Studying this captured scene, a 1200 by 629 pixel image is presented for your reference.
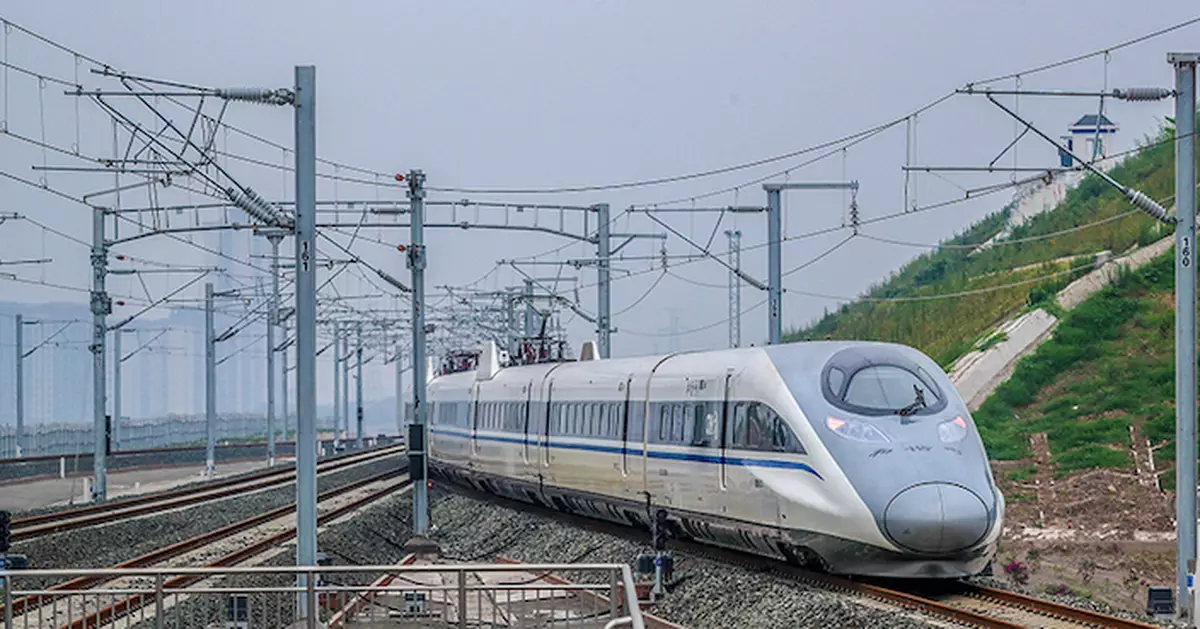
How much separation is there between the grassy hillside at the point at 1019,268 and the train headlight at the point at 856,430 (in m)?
28.2

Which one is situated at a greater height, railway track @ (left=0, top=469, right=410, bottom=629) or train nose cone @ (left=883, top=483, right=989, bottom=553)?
train nose cone @ (left=883, top=483, right=989, bottom=553)

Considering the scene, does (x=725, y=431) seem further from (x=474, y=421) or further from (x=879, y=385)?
(x=474, y=421)

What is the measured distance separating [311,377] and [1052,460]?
2045 cm

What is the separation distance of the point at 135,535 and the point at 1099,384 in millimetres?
22640

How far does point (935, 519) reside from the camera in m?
19.2

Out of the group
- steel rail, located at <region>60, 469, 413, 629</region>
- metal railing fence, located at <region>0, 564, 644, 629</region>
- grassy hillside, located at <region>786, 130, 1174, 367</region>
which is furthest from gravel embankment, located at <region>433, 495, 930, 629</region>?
grassy hillside, located at <region>786, 130, 1174, 367</region>

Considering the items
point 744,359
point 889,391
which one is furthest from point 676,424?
point 889,391

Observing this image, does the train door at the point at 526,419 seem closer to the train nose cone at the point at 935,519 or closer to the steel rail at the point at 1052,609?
the steel rail at the point at 1052,609

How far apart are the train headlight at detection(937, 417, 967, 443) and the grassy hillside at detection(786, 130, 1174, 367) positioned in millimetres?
27594

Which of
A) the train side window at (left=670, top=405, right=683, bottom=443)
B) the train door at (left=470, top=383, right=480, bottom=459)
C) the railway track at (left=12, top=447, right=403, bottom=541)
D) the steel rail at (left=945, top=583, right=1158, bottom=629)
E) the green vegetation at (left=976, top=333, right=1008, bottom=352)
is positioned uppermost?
the green vegetation at (left=976, top=333, right=1008, bottom=352)

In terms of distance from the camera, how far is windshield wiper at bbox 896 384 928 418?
2069 cm

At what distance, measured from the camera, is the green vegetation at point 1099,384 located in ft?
121

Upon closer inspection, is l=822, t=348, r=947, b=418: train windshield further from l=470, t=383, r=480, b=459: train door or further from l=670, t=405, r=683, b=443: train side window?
l=470, t=383, r=480, b=459: train door

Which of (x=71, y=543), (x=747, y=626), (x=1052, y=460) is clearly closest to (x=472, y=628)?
(x=747, y=626)
